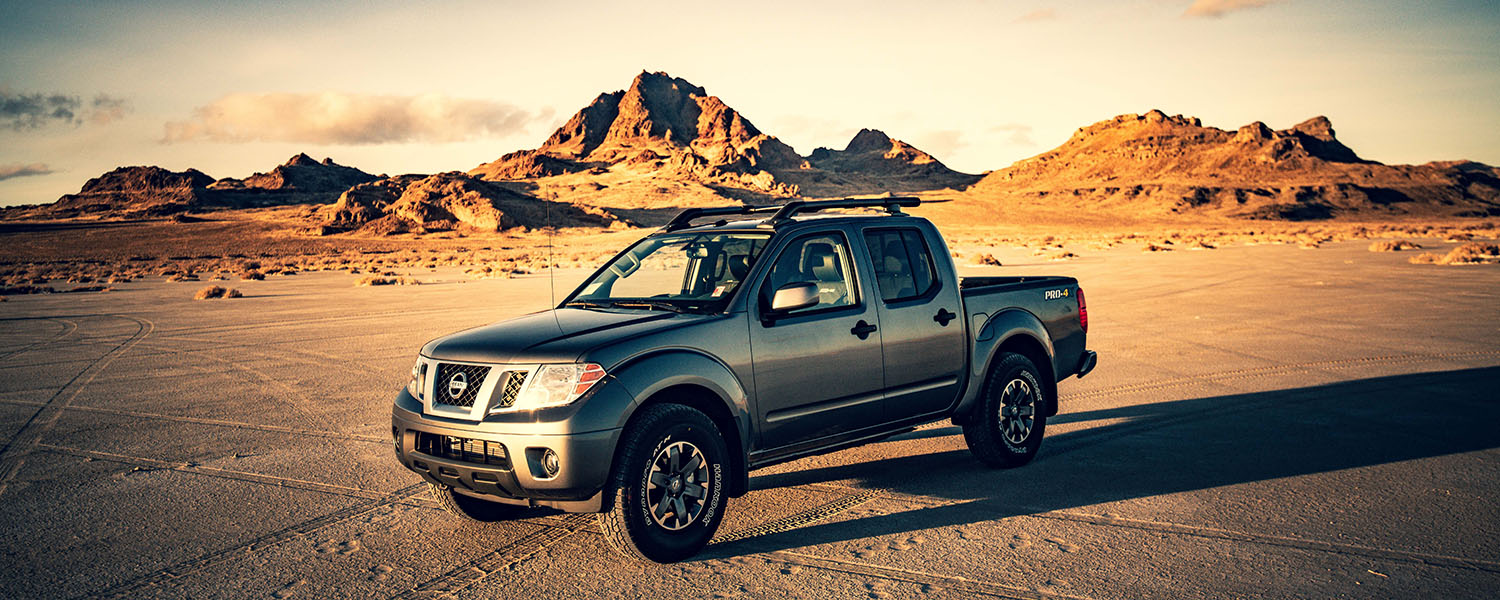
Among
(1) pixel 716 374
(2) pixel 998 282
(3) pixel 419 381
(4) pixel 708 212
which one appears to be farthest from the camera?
(2) pixel 998 282

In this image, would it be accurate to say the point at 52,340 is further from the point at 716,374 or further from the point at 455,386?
the point at 716,374

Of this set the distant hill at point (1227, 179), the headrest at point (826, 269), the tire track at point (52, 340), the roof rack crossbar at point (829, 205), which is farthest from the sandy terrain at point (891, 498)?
the distant hill at point (1227, 179)

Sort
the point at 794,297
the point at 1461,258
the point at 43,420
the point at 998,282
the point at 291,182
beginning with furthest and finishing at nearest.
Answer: the point at 291,182 → the point at 1461,258 → the point at 43,420 → the point at 998,282 → the point at 794,297

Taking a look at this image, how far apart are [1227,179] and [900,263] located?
6330 inches

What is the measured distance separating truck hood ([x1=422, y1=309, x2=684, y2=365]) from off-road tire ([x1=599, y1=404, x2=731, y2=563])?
45 cm

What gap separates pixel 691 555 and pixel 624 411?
3.02ft

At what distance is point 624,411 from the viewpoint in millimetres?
4648

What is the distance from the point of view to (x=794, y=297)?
16.8ft

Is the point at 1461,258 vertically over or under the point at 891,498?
over

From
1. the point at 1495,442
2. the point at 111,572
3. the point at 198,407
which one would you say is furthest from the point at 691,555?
the point at 198,407

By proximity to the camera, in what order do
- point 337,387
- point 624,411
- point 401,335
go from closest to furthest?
point 624,411 → point 337,387 → point 401,335

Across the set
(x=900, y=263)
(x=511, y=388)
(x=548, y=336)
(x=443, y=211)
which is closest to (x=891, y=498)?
(x=900, y=263)

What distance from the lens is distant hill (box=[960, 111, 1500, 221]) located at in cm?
12894

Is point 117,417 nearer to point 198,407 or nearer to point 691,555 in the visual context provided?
point 198,407
